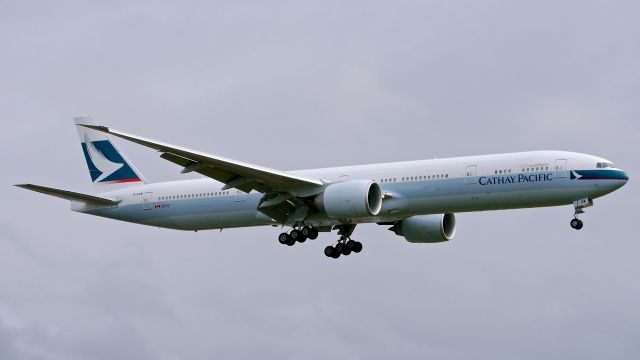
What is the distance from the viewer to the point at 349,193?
55.2 meters

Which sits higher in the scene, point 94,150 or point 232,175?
point 94,150

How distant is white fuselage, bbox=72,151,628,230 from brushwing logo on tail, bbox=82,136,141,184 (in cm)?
567

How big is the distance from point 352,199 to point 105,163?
1719cm

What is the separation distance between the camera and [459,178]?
55.1 m

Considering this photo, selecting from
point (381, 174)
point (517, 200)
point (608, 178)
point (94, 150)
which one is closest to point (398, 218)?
point (381, 174)

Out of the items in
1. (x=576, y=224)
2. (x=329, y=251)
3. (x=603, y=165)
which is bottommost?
(x=576, y=224)

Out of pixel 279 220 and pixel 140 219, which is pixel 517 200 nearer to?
pixel 279 220

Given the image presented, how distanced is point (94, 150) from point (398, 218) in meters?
18.5

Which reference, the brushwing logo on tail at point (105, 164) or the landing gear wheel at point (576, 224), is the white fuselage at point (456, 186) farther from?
the brushwing logo on tail at point (105, 164)

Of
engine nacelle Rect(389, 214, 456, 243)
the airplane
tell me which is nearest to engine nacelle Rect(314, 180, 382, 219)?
the airplane

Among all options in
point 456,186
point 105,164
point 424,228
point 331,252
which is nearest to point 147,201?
point 105,164

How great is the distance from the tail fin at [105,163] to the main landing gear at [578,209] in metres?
22.7

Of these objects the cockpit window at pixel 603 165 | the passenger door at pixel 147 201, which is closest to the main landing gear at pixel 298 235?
the passenger door at pixel 147 201

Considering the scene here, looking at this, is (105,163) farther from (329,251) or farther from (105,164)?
(329,251)
